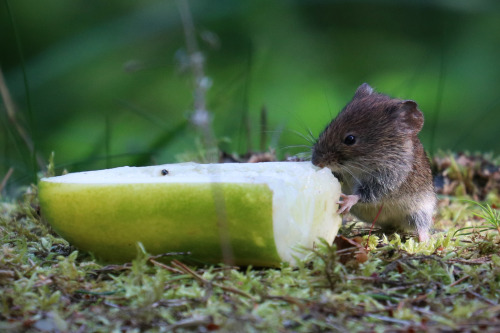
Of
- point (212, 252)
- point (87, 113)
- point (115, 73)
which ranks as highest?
point (115, 73)

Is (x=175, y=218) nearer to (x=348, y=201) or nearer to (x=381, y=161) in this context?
(x=348, y=201)

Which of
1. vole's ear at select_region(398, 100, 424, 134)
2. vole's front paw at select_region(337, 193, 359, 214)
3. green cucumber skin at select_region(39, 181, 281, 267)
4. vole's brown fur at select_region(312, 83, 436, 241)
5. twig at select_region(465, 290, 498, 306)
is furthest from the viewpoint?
vole's ear at select_region(398, 100, 424, 134)

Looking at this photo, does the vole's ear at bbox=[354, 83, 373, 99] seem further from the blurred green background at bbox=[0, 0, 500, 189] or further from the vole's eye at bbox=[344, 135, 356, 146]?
the blurred green background at bbox=[0, 0, 500, 189]

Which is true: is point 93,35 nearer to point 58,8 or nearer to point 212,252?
point 58,8

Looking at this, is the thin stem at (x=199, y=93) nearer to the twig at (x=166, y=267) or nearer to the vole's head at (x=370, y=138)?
the twig at (x=166, y=267)

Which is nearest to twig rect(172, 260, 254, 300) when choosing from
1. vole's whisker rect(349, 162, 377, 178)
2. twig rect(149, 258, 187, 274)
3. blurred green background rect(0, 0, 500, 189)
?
twig rect(149, 258, 187, 274)

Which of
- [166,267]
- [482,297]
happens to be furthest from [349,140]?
[166,267]

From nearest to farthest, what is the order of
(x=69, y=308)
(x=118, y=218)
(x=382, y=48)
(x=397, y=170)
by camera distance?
(x=69, y=308), (x=118, y=218), (x=397, y=170), (x=382, y=48)

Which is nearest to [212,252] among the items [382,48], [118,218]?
[118,218]
